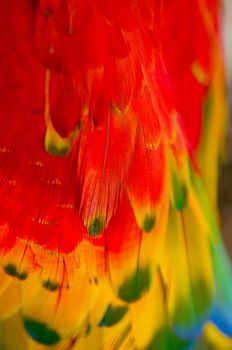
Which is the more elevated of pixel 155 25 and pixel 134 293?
pixel 155 25

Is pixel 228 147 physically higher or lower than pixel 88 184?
lower

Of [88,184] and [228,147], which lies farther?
[228,147]

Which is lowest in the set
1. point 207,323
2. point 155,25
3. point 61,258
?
point 207,323

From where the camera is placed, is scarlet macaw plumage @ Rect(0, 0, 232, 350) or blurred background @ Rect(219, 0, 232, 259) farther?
blurred background @ Rect(219, 0, 232, 259)

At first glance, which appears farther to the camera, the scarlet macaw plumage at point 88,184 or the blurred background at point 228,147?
the blurred background at point 228,147

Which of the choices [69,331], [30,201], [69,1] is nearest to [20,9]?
[69,1]

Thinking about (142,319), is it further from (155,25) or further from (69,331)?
(155,25)
